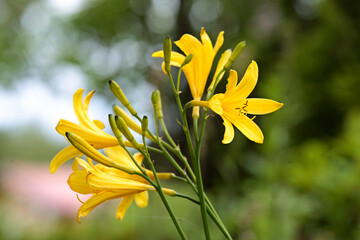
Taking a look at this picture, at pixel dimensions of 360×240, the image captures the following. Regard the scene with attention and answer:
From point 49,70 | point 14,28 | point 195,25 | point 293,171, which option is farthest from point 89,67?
point 293,171

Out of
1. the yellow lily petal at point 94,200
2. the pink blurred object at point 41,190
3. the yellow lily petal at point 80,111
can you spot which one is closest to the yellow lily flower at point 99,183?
the yellow lily petal at point 94,200

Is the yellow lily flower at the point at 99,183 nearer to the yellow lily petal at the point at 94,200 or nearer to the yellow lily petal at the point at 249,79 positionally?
the yellow lily petal at the point at 94,200

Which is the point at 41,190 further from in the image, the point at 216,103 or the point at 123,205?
the point at 216,103

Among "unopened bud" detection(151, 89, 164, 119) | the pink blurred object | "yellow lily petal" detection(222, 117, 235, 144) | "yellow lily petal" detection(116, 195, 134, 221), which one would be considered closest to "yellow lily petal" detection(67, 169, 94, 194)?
"yellow lily petal" detection(116, 195, 134, 221)

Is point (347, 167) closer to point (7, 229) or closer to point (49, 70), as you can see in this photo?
point (7, 229)

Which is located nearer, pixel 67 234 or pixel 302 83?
pixel 67 234
